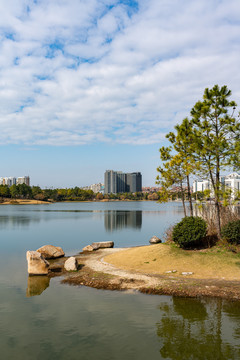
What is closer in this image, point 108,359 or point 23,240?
point 108,359

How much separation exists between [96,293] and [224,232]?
33.2 ft

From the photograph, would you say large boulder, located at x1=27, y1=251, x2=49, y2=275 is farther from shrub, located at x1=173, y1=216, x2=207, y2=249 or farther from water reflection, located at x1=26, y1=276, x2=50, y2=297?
shrub, located at x1=173, y1=216, x2=207, y2=249

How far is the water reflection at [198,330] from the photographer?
9366 millimetres

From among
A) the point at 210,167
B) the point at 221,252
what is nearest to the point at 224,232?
the point at 221,252

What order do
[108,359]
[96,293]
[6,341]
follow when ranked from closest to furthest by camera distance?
[108,359] < [6,341] < [96,293]

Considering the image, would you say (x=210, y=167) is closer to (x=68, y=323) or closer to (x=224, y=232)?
(x=224, y=232)

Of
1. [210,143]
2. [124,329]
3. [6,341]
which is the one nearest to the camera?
[6,341]

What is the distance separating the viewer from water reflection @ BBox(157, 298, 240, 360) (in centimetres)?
937

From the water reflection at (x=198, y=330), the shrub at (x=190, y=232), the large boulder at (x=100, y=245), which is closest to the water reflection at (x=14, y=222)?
the large boulder at (x=100, y=245)

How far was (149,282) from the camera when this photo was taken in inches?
627

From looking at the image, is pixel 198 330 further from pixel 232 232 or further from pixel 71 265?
pixel 71 265

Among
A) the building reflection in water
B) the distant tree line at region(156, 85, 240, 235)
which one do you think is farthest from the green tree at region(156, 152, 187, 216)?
the building reflection in water

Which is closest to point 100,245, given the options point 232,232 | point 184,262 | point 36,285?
point 184,262

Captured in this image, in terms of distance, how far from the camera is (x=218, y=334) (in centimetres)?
1043
